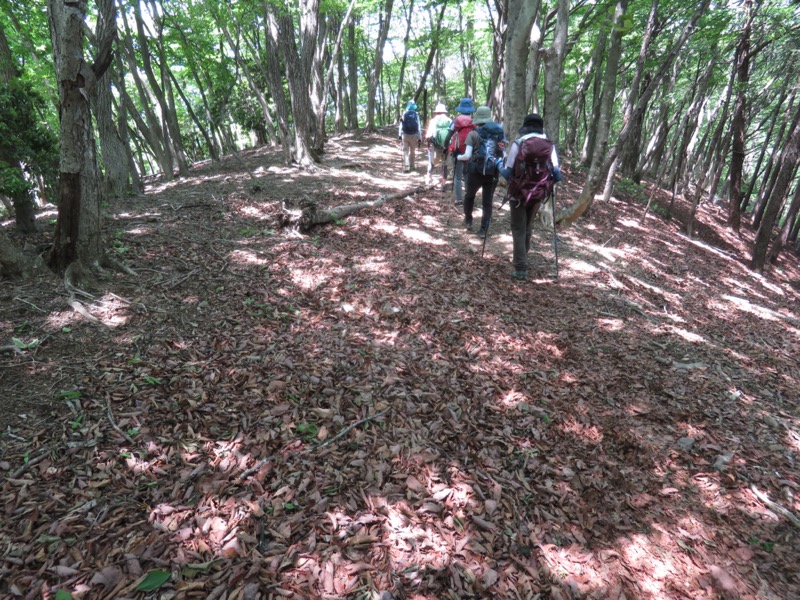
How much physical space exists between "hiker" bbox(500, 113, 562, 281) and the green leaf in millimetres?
5713

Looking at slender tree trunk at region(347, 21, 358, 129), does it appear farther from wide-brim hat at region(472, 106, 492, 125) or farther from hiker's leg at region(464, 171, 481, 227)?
hiker's leg at region(464, 171, 481, 227)

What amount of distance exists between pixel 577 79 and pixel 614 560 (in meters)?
24.5

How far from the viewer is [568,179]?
15234 mm

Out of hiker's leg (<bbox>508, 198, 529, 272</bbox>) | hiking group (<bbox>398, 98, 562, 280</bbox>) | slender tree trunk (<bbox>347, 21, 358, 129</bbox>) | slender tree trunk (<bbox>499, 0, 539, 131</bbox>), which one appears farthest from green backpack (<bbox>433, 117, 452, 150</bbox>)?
slender tree trunk (<bbox>347, 21, 358, 129</bbox>)

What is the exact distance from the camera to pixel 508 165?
5.91m

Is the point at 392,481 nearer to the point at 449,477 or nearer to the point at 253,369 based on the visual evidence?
the point at 449,477

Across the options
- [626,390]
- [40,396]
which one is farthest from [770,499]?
[40,396]

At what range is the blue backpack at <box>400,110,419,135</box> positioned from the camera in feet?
36.1

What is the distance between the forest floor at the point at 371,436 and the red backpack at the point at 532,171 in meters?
1.42

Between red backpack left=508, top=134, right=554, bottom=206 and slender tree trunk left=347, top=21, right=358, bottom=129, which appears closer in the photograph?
red backpack left=508, top=134, right=554, bottom=206

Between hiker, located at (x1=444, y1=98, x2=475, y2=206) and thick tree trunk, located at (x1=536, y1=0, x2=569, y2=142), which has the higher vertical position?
thick tree trunk, located at (x1=536, y1=0, x2=569, y2=142)

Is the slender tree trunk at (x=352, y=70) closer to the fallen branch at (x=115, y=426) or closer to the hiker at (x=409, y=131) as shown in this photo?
the hiker at (x=409, y=131)

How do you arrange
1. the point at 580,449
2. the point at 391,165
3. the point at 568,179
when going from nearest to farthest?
1. the point at 580,449
2. the point at 391,165
3. the point at 568,179

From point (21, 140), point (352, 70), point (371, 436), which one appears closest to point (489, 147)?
point (371, 436)
